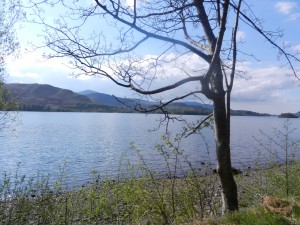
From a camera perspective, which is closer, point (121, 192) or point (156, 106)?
point (156, 106)

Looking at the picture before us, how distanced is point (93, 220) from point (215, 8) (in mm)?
11372

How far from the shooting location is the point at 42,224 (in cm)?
1021

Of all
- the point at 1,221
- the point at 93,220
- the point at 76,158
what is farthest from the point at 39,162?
the point at 1,221

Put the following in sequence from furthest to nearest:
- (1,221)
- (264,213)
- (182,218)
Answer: (1,221)
(182,218)
(264,213)

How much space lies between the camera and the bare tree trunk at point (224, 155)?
25.0ft

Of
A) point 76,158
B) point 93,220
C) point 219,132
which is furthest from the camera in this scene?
point 76,158

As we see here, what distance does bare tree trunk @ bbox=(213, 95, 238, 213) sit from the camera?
7605mm

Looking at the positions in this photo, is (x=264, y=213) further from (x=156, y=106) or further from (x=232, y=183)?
(x=156, y=106)

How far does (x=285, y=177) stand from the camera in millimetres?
10289

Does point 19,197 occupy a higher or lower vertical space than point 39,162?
higher

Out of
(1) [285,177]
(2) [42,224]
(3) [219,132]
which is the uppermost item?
(3) [219,132]

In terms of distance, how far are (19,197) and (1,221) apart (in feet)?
2.59

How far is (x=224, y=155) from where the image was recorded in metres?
7.59

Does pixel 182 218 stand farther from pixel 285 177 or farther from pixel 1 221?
pixel 1 221
